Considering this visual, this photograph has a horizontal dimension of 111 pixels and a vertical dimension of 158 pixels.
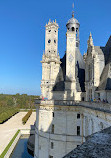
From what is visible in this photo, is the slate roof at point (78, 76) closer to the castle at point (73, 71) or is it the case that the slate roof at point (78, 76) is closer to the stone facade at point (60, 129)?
the castle at point (73, 71)

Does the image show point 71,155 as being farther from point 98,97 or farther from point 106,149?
point 98,97

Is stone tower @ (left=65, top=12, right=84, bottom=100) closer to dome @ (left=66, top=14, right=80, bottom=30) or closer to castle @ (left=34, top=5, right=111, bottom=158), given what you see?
castle @ (left=34, top=5, right=111, bottom=158)

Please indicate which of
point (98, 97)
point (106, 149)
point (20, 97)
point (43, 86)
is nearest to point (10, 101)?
point (20, 97)

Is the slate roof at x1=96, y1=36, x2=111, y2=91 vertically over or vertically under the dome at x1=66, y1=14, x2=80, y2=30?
under

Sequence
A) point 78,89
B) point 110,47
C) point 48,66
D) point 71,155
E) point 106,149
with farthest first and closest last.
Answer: point 48,66 → point 78,89 → point 110,47 → point 106,149 → point 71,155

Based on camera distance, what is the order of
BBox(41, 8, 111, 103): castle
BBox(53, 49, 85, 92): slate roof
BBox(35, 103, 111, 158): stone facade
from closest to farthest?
BBox(41, 8, 111, 103): castle
BBox(35, 103, 111, 158): stone facade
BBox(53, 49, 85, 92): slate roof

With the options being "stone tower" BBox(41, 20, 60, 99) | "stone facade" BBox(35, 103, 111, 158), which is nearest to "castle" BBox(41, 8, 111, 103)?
"stone tower" BBox(41, 20, 60, 99)

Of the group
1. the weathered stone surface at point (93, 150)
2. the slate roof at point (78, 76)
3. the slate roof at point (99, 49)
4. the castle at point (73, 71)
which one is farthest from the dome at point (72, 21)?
the weathered stone surface at point (93, 150)

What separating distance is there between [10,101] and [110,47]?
105m

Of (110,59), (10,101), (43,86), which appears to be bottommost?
(10,101)

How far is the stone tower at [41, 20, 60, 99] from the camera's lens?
28.3 m

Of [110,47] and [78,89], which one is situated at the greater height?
[110,47]

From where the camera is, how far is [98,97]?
21609 mm

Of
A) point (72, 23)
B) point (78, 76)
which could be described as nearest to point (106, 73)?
point (78, 76)
